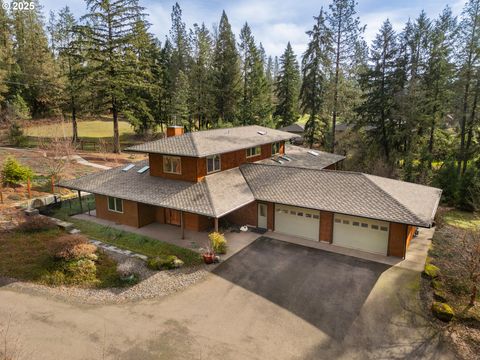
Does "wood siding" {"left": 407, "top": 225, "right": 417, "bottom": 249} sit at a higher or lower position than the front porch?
higher

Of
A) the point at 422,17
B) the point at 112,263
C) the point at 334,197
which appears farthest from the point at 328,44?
the point at 112,263

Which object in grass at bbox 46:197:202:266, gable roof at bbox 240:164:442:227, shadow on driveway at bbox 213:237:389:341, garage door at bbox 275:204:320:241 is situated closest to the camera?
shadow on driveway at bbox 213:237:389:341

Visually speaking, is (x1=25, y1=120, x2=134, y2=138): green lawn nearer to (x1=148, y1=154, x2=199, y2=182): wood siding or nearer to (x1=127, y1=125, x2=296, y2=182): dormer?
(x1=148, y1=154, x2=199, y2=182): wood siding

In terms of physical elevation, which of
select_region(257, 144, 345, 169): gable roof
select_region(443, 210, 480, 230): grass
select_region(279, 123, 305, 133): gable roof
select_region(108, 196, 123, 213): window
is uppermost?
select_region(279, 123, 305, 133): gable roof

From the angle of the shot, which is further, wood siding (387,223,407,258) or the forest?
the forest

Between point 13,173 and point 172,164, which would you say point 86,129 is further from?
point 172,164

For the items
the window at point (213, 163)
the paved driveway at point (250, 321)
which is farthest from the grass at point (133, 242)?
the window at point (213, 163)

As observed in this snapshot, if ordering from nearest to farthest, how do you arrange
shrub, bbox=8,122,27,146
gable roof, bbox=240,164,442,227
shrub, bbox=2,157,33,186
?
1. gable roof, bbox=240,164,442,227
2. shrub, bbox=2,157,33,186
3. shrub, bbox=8,122,27,146

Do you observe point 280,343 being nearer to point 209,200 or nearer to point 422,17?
point 209,200

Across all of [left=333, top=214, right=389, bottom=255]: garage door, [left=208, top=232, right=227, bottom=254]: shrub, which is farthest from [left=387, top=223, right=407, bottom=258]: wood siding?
[left=208, top=232, right=227, bottom=254]: shrub
